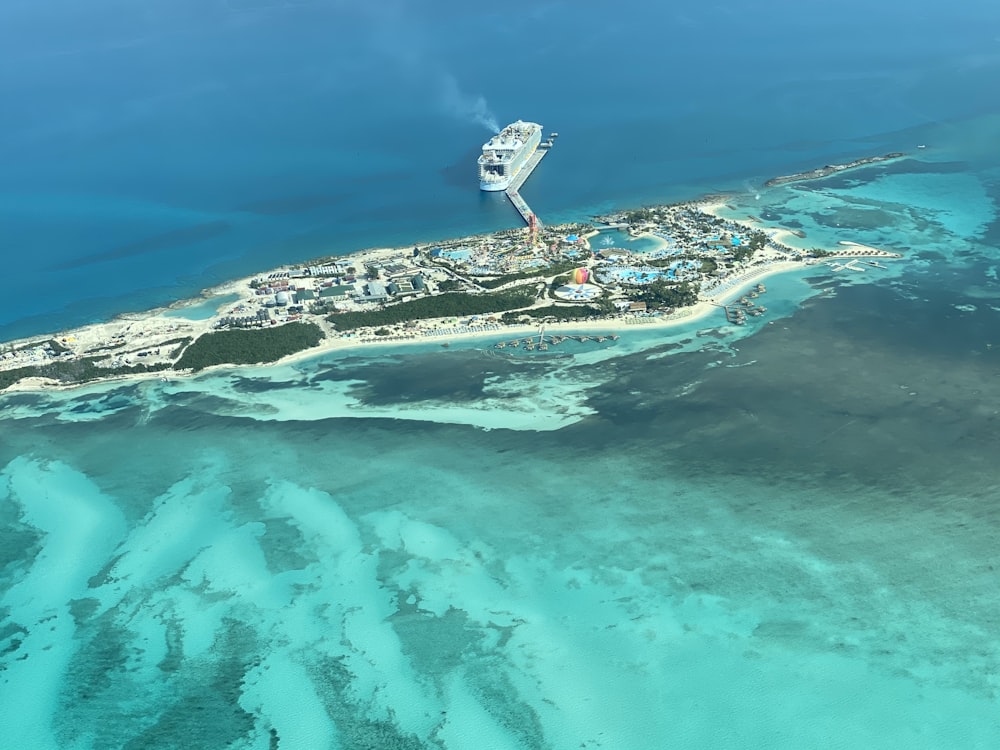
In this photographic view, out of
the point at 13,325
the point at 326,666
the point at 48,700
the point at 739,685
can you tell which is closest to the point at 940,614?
the point at 739,685

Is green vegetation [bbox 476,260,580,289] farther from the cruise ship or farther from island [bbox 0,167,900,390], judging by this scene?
the cruise ship

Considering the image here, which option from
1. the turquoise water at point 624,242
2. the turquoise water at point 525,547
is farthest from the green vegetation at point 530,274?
the turquoise water at point 525,547

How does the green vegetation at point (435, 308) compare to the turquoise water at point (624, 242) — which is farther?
the turquoise water at point (624, 242)

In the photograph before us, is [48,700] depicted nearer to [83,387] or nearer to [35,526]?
[35,526]


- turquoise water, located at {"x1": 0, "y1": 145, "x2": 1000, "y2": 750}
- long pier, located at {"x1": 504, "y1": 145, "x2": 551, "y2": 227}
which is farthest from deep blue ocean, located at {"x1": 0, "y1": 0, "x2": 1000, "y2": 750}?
long pier, located at {"x1": 504, "y1": 145, "x2": 551, "y2": 227}

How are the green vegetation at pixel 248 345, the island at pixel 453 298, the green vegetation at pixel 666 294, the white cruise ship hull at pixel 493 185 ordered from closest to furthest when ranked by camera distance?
the green vegetation at pixel 248 345, the island at pixel 453 298, the green vegetation at pixel 666 294, the white cruise ship hull at pixel 493 185

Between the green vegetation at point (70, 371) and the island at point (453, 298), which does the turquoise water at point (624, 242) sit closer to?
the island at point (453, 298)
